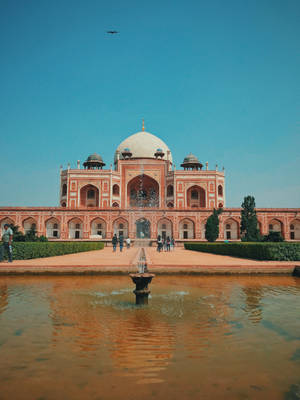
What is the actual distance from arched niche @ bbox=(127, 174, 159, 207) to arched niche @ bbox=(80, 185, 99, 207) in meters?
3.81

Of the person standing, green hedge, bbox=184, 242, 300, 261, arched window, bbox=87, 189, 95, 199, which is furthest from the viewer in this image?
arched window, bbox=87, 189, 95, 199

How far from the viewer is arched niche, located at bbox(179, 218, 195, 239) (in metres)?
29.1

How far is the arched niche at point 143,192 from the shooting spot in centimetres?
3597

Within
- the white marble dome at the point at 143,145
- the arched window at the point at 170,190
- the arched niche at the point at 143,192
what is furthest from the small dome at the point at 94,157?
the arched window at the point at 170,190

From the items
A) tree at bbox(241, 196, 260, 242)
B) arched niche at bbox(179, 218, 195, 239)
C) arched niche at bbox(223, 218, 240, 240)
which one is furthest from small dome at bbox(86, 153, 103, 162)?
tree at bbox(241, 196, 260, 242)

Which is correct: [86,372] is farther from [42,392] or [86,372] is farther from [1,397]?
[1,397]

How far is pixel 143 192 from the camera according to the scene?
122 ft

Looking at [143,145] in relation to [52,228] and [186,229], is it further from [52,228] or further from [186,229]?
[52,228]

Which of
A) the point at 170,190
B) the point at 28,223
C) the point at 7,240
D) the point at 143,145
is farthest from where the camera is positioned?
the point at 143,145

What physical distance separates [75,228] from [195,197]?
1446cm

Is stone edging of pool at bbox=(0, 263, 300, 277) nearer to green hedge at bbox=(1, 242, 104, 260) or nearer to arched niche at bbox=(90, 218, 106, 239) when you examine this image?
green hedge at bbox=(1, 242, 104, 260)

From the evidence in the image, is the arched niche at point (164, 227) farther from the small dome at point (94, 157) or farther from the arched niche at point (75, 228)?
the small dome at point (94, 157)

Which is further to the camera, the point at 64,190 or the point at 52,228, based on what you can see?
the point at 64,190

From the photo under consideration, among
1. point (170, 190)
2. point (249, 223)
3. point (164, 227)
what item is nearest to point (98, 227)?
point (164, 227)
